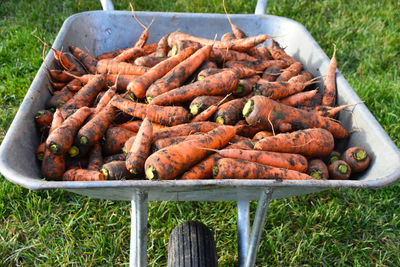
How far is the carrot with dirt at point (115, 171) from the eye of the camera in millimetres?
1561

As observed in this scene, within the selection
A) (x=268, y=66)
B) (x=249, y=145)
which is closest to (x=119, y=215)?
(x=249, y=145)

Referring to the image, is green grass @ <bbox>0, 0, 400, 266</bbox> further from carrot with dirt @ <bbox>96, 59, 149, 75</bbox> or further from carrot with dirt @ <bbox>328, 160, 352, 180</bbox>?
carrot with dirt @ <bbox>96, 59, 149, 75</bbox>

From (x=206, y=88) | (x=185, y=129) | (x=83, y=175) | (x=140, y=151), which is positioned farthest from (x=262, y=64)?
(x=83, y=175)

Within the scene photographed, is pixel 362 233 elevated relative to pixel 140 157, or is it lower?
lower

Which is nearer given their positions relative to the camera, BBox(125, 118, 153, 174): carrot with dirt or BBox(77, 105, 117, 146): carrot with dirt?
BBox(125, 118, 153, 174): carrot with dirt

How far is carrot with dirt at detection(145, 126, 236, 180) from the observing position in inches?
58.0

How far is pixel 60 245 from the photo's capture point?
2221mm

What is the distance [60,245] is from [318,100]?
195cm

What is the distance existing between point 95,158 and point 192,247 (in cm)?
68

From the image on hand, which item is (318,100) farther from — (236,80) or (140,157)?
(140,157)

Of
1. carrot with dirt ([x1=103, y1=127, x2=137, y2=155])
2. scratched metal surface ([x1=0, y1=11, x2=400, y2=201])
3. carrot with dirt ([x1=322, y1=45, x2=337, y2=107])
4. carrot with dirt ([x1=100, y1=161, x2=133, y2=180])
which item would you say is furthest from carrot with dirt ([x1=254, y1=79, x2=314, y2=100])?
carrot with dirt ([x1=100, y1=161, x2=133, y2=180])

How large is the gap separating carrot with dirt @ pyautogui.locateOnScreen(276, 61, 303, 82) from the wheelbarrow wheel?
1.14m

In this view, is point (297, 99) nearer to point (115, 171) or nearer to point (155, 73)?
point (155, 73)

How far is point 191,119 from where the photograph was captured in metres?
1.99
